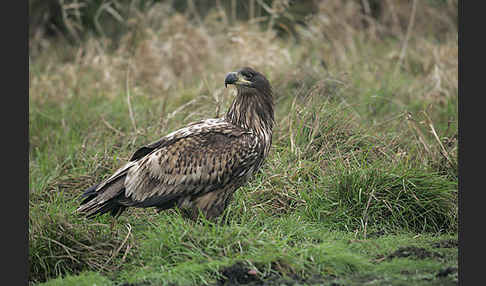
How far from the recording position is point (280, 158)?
6910 millimetres

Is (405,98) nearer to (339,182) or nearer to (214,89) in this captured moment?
(214,89)

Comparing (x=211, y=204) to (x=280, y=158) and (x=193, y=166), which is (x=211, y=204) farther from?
(x=280, y=158)

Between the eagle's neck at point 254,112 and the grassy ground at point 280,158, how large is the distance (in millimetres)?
797

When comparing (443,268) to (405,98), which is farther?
(405,98)

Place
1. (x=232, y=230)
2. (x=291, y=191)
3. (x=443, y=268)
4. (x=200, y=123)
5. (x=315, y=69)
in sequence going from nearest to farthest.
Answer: (x=443, y=268) → (x=232, y=230) → (x=200, y=123) → (x=291, y=191) → (x=315, y=69)

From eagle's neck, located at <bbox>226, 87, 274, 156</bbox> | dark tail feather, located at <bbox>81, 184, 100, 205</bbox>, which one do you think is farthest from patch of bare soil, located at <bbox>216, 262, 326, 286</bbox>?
dark tail feather, located at <bbox>81, 184, 100, 205</bbox>

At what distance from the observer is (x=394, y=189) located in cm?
609

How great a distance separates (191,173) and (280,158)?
1.60 m

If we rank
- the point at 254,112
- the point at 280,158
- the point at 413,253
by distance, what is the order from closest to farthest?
the point at 413,253 < the point at 254,112 < the point at 280,158

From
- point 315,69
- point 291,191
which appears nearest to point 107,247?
point 291,191

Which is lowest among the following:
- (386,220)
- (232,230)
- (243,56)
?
(386,220)

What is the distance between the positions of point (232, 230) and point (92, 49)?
699cm

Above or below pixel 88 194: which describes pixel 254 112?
above

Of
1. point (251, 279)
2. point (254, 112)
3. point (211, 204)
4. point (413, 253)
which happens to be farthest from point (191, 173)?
point (413, 253)
